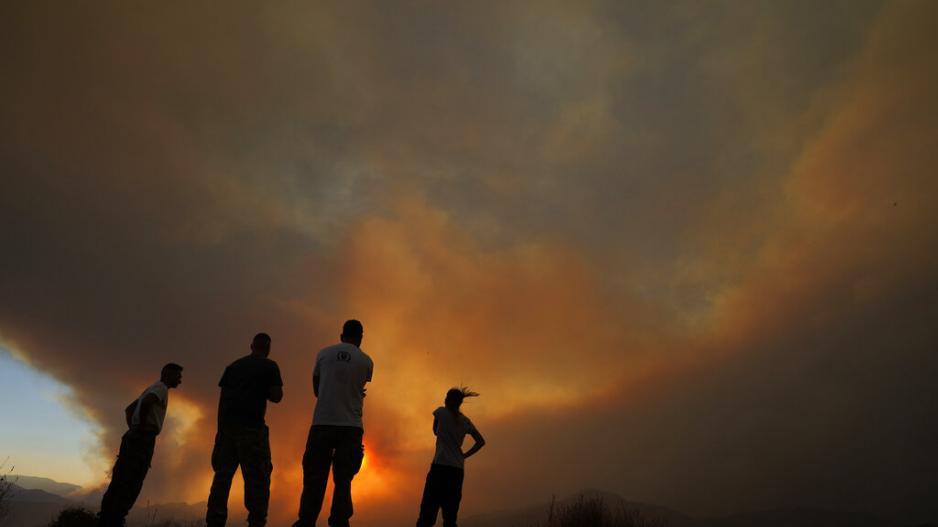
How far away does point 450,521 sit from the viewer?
31.4ft

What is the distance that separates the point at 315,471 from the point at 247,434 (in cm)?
174

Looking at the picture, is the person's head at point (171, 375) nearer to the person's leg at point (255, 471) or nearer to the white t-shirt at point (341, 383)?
the person's leg at point (255, 471)

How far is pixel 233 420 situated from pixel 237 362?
834 mm

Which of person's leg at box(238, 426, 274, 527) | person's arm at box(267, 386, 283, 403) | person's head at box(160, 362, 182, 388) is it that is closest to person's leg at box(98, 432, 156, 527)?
person's head at box(160, 362, 182, 388)

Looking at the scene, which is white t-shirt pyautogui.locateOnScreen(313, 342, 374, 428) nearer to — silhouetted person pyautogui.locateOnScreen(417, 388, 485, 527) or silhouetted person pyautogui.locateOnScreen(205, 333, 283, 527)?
silhouetted person pyautogui.locateOnScreen(205, 333, 283, 527)

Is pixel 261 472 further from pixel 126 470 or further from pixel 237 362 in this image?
pixel 126 470

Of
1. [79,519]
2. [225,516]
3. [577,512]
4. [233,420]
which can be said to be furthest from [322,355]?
[79,519]

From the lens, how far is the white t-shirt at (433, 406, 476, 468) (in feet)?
32.2

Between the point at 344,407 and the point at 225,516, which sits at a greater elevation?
the point at 344,407

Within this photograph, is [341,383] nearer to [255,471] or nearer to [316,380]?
[316,380]

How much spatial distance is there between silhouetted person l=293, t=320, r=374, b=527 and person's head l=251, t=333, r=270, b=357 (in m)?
1.62

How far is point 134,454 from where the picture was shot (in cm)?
962

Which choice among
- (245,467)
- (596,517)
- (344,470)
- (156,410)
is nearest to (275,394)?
(245,467)

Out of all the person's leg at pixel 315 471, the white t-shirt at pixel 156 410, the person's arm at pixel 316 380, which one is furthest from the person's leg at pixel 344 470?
the white t-shirt at pixel 156 410
